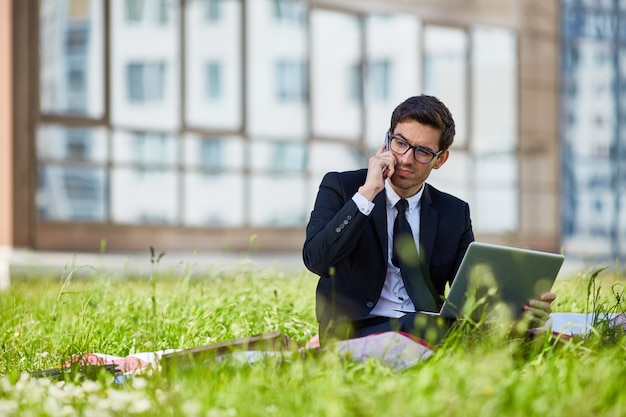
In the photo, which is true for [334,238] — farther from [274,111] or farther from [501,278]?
[274,111]

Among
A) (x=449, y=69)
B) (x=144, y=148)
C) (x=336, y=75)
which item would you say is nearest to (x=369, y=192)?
(x=144, y=148)

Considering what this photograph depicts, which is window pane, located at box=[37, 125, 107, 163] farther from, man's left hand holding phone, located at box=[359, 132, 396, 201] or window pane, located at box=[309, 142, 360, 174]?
man's left hand holding phone, located at box=[359, 132, 396, 201]

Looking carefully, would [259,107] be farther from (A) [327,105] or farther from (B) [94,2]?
(B) [94,2]

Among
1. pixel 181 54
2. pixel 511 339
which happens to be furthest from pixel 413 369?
pixel 181 54

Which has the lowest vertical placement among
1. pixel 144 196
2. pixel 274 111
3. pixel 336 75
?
pixel 144 196

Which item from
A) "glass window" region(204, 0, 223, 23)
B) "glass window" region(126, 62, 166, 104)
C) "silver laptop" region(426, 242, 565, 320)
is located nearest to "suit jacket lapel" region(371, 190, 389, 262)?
"silver laptop" region(426, 242, 565, 320)

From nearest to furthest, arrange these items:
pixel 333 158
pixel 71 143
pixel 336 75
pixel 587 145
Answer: pixel 71 143
pixel 333 158
pixel 336 75
pixel 587 145

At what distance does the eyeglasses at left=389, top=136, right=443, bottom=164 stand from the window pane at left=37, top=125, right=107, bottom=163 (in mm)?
11370

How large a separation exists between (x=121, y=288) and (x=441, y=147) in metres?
3.18

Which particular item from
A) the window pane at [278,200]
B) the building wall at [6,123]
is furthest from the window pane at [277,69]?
the building wall at [6,123]

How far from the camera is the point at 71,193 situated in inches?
581

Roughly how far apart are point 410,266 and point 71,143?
11.4 m

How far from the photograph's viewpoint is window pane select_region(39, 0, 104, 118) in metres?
14.6

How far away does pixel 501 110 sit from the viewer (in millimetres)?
19516
